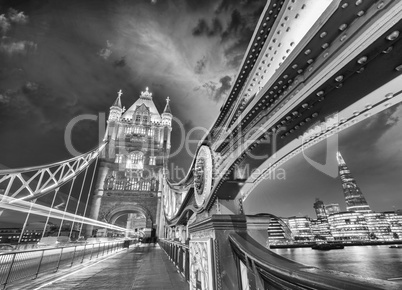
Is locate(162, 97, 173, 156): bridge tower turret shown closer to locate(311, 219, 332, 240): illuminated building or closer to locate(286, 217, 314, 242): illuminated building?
locate(286, 217, 314, 242): illuminated building

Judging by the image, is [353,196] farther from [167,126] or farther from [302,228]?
[167,126]

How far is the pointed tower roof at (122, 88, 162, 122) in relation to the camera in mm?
48638

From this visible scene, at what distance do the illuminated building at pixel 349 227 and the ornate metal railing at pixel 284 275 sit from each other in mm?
126483

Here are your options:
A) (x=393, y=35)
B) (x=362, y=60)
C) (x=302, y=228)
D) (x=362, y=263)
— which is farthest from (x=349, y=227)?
(x=393, y=35)

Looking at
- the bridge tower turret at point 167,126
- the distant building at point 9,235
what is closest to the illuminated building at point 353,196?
the bridge tower turret at point 167,126

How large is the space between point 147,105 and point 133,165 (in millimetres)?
18740

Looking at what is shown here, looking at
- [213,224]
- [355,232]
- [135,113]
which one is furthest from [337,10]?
[355,232]

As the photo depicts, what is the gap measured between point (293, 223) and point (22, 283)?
119046 millimetres

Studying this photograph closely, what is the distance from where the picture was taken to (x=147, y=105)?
53.0m

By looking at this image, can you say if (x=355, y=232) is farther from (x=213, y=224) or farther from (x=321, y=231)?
(x=213, y=224)

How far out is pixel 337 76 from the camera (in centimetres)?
131

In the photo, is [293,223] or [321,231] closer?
[293,223]

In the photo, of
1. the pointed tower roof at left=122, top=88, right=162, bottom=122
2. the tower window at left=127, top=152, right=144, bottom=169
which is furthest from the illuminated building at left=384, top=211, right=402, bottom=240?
the tower window at left=127, top=152, right=144, bottom=169

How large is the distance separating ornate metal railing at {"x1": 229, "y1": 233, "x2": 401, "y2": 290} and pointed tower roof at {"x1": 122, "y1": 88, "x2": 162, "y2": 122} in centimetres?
4904
